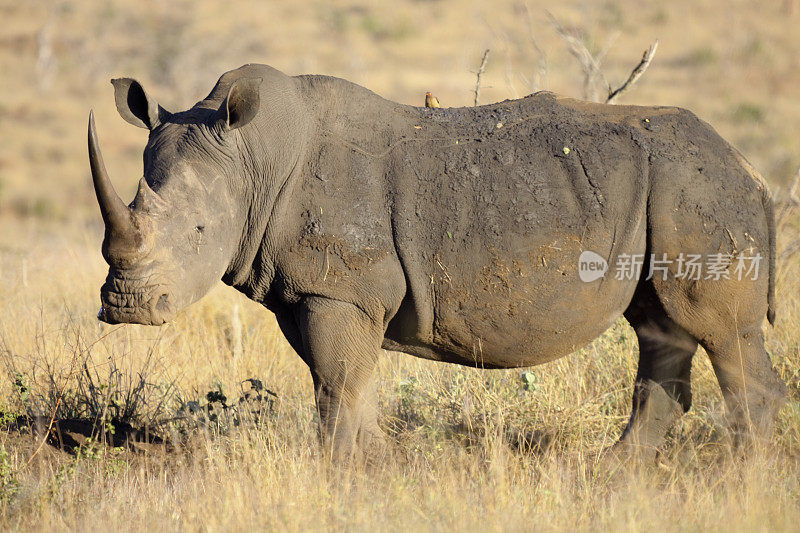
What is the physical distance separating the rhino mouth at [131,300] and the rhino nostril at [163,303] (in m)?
0.02

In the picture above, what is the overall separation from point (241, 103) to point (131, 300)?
41.9 inches

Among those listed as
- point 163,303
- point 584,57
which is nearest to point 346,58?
point 584,57

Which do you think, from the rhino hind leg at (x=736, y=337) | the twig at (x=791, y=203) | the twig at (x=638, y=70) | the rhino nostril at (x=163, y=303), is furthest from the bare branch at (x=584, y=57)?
the rhino nostril at (x=163, y=303)

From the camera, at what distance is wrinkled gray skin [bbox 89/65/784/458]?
4.34 metres

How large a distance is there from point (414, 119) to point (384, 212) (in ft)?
2.01

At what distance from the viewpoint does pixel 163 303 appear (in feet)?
13.6

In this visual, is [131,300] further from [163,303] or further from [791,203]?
[791,203]

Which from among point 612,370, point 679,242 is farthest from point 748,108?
point 679,242

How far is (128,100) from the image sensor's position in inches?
184

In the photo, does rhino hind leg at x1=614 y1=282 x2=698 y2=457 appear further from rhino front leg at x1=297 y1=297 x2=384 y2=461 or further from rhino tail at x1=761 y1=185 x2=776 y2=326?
rhino front leg at x1=297 y1=297 x2=384 y2=461

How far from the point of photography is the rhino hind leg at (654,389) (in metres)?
4.96

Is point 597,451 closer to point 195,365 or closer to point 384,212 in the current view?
point 384,212

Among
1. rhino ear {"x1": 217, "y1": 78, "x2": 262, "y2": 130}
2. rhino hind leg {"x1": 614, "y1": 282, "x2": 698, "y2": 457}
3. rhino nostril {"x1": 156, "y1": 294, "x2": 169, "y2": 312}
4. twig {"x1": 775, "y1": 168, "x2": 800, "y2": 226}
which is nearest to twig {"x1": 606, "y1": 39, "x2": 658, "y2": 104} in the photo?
twig {"x1": 775, "y1": 168, "x2": 800, "y2": 226}

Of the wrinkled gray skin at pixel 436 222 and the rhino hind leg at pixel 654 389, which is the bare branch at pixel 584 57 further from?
the rhino hind leg at pixel 654 389
